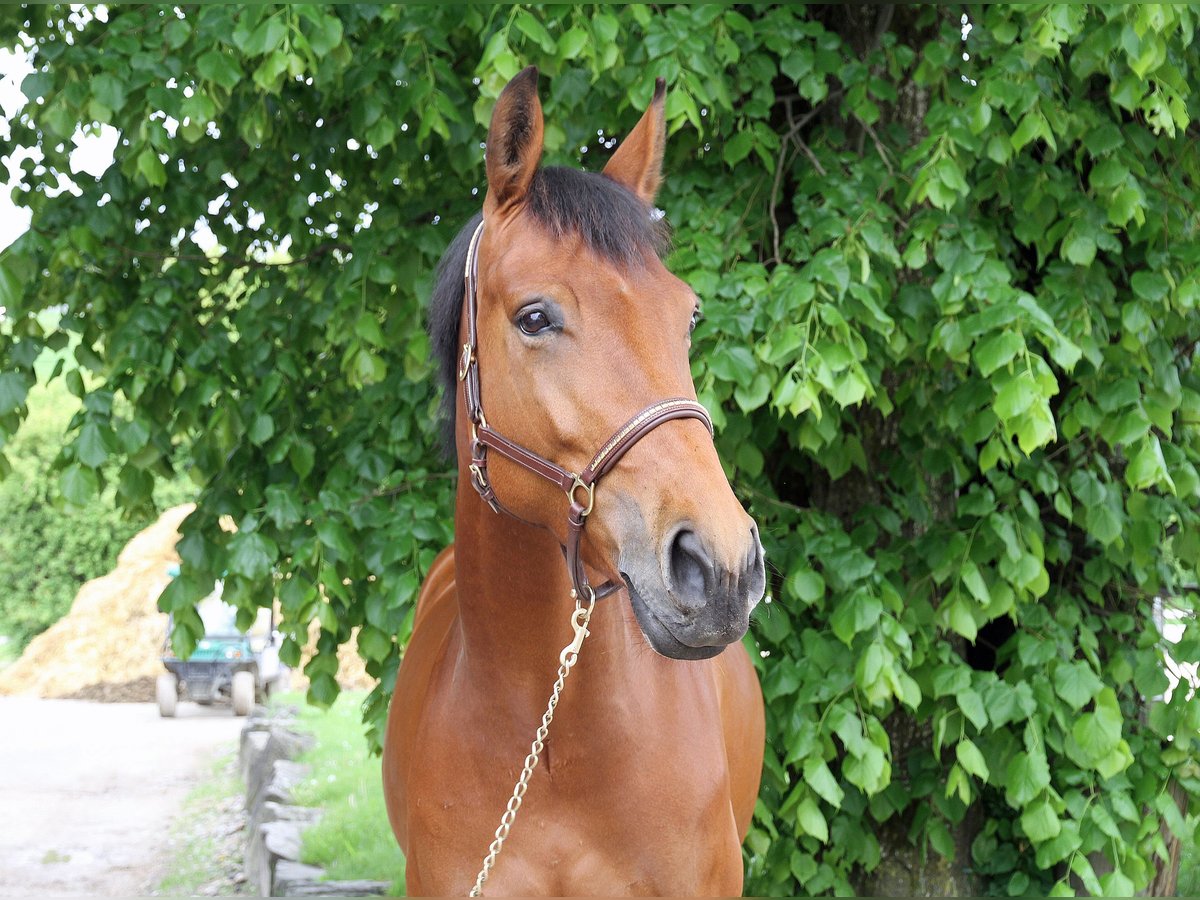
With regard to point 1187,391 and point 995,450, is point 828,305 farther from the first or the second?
point 1187,391

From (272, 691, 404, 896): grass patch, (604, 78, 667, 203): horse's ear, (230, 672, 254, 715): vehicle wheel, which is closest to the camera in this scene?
(604, 78, 667, 203): horse's ear

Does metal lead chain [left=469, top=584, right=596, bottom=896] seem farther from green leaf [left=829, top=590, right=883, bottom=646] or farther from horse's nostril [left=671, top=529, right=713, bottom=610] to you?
green leaf [left=829, top=590, right=883, bottom=646]

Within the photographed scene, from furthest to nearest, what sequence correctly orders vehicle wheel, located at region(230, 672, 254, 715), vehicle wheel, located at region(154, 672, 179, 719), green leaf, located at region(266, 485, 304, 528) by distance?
vehicle wheel, located at region(230, 672, 254, 715) < vehicle wheel, located at region(154, 672, 179, 719) < green leaf, located at region(266, 485, 304, 528)

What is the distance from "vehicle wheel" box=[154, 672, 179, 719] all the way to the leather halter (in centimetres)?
1352

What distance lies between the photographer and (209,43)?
3238 mm

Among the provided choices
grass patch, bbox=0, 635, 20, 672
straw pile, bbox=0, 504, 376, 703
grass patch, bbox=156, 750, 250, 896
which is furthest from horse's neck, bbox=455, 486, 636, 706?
grass patch, bbox=0, 635, 20, 672

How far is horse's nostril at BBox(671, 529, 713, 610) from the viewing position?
1584 millimetres

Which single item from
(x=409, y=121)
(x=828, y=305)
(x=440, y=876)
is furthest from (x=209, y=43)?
(x=440, y=876)

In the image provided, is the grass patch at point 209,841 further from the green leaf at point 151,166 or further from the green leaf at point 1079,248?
the green leaf at point 1079,248

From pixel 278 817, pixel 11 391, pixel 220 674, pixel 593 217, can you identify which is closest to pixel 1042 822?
pixel 593 217

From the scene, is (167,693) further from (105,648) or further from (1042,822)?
(1042,822)

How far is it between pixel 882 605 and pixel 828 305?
0.99 meters

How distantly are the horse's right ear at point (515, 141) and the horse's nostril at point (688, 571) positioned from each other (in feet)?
2.64

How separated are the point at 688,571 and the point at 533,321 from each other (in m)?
0.53
